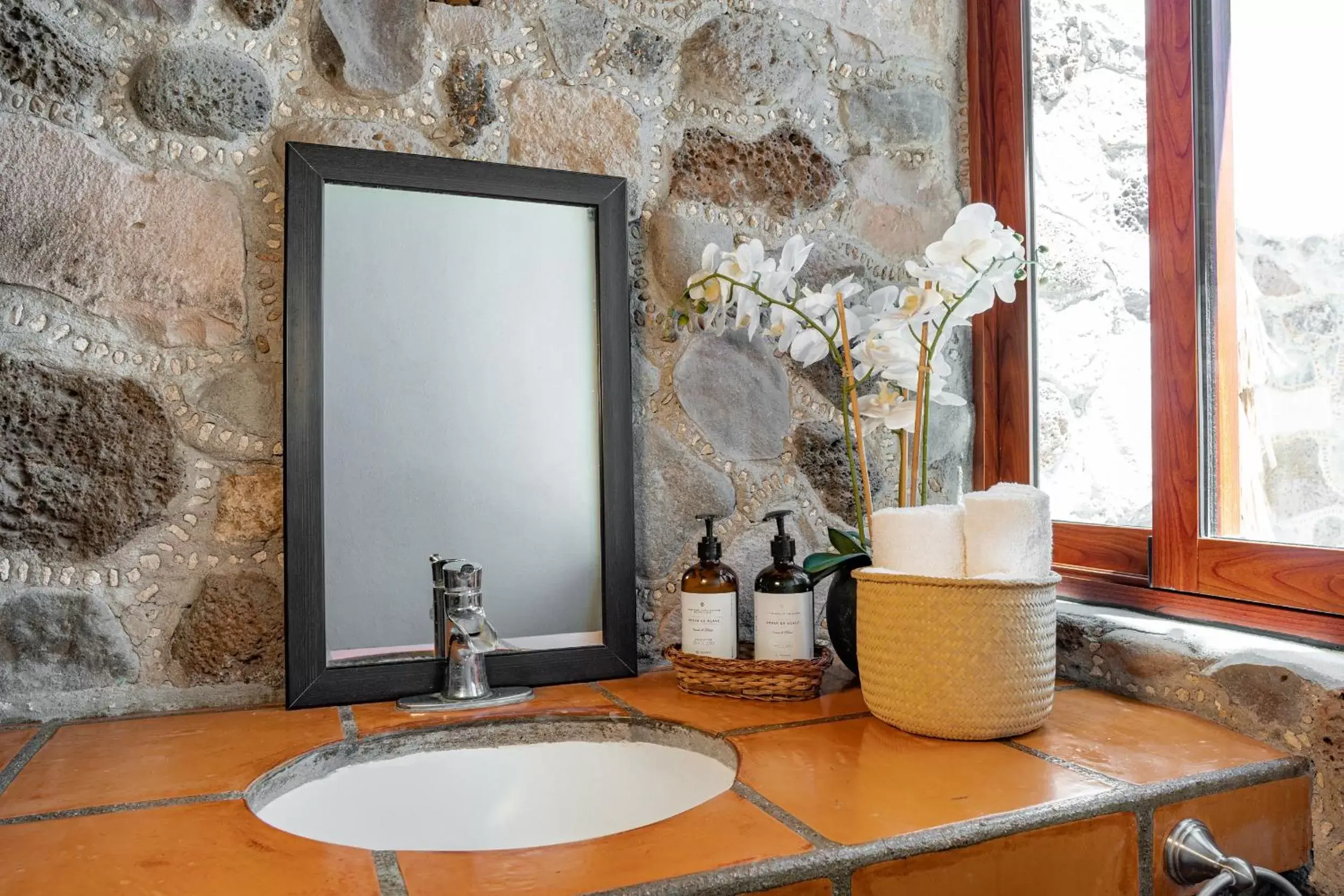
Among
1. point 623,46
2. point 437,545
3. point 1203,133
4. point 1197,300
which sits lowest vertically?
point 437,545

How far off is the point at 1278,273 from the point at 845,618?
623mm

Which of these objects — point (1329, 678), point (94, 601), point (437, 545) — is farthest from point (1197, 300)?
point (94, 601)

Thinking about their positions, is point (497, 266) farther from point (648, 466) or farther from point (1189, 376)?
point (1189, 376)

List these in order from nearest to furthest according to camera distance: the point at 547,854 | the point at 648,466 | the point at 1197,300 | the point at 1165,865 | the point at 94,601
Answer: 1. the point at 547,854
2. the point at 1165,865
3. the point at 94,601
4. the point at 1197,300
5. the point at 648,466

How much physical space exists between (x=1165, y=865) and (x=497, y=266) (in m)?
0.94

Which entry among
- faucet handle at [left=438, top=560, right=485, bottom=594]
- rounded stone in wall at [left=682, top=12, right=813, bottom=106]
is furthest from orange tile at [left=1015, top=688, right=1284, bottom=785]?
rounded stone in wall at [left=682, top=12, right=813, bottom=106]

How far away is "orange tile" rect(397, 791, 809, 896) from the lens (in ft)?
2.13

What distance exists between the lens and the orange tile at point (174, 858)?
25.5 inches

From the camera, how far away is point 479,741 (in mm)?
1051

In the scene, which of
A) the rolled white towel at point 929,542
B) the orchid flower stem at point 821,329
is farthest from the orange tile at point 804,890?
the orchid flower stem at point 821,329

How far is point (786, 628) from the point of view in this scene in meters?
1.14

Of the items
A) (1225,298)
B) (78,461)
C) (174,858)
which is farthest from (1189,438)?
(78,461)

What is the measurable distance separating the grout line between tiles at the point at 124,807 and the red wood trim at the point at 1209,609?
1.06 m

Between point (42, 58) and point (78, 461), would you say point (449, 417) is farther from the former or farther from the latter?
point (42, 58)
